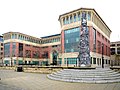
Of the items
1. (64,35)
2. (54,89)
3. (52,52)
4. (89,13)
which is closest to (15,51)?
(52,52)

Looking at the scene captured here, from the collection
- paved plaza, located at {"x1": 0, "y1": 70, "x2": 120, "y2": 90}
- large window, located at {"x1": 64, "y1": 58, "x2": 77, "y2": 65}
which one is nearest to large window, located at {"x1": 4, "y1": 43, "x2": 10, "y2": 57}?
large window, located at {"x1": 64, "y1": 58, "x2": 77, "y2": 65}

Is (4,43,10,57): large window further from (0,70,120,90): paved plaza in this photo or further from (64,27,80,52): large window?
(0,70,120,90): paved plaza

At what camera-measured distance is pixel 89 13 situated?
165 ft

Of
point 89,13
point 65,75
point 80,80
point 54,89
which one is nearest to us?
point 54,89

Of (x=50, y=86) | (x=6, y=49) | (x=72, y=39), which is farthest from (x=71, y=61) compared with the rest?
(x=6, y=49)

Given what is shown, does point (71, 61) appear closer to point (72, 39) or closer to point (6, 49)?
point (72, 39)

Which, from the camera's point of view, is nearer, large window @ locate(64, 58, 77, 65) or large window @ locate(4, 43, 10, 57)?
large window @ locate(64, 58, 77, 65)

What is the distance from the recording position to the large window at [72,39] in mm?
51219

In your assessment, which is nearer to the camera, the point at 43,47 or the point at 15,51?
the point at 15,51

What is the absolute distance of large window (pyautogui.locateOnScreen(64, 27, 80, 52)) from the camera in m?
51.2

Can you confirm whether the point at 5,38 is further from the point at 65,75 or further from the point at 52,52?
the point at 65,75

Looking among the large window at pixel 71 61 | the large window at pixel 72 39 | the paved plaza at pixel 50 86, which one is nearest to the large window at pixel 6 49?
the large window at pixel 72 39

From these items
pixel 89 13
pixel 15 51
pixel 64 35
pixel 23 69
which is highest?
pixel 89 13

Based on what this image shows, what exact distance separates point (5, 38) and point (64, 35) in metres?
40.0
